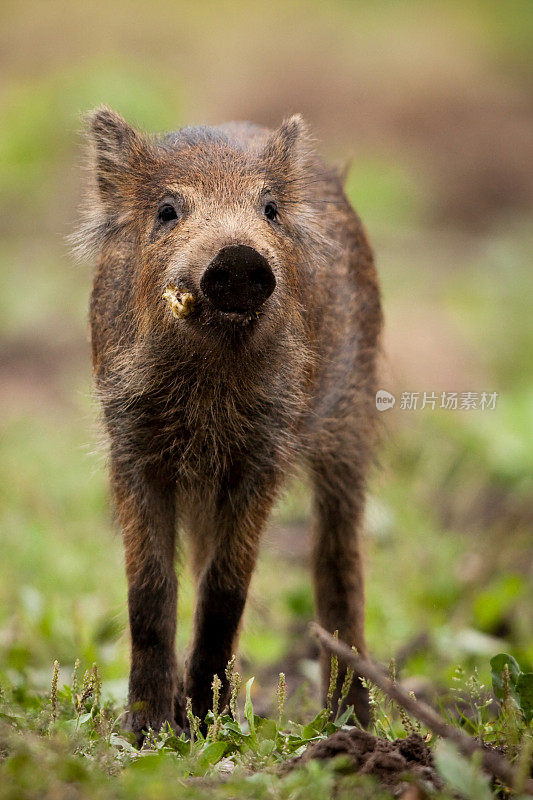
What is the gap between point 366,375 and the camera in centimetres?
505

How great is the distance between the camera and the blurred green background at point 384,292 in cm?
577

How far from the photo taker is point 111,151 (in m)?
4.30

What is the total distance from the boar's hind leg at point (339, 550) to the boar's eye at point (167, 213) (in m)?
1.48

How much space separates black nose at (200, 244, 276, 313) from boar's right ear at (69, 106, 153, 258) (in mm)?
906

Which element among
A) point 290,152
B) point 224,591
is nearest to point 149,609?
point 224,591

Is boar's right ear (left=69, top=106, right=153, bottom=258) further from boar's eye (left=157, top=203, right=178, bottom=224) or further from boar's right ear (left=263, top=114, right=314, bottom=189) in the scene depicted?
boar's right ear (left=263, top=114, right=314, bottom=189)

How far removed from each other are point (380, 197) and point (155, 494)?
11172 mm

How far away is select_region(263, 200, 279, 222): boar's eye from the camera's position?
13.3 ft

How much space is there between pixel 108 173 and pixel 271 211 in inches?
27.2

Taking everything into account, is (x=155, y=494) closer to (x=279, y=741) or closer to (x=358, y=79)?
(x=279, y=741)

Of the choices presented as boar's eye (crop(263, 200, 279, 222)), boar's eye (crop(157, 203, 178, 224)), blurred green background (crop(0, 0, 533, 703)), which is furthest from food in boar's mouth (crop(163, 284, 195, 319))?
blurred green background (crop(0, 0, 533, 703))

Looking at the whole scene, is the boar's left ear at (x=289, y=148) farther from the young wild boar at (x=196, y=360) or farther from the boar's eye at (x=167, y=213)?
the boar's eye at (x=167, y=213)

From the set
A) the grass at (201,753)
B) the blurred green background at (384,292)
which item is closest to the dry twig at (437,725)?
the grass at (201,753)

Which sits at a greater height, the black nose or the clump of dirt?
the black nose
